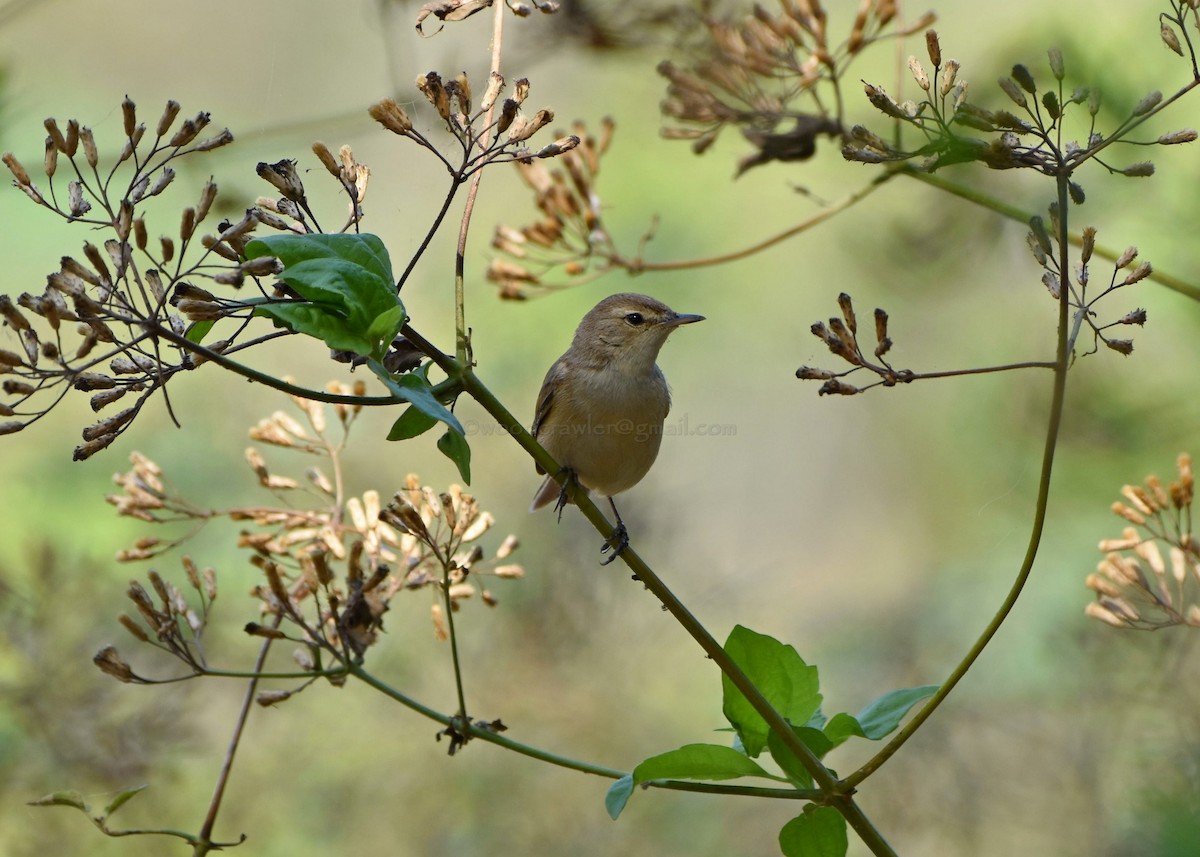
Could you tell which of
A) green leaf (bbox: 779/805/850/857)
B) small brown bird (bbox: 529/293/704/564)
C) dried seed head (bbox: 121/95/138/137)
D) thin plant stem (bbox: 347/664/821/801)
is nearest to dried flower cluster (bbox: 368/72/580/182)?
dried seed head (bbox: 121/95/138/137)

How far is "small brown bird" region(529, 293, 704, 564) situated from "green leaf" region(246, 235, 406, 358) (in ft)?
7.20

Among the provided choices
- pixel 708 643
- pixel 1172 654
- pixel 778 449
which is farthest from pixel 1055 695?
pixel 708 643

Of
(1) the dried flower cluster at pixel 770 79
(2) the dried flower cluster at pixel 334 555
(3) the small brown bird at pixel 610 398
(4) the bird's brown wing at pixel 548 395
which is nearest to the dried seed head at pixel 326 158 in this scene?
(2) the dried flower cluster at pixel 334 555

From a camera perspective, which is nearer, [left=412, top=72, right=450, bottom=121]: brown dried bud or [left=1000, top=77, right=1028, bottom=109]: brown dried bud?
[left=1000, top=77, right=1028, bottom=109]: brown dried bud

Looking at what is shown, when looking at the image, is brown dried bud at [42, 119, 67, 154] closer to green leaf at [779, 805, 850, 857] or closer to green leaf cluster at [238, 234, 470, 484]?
green leaf cluster at [238, 234, 470, 484]

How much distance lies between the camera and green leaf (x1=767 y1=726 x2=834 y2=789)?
1925 millimetres

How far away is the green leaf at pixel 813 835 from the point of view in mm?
1881

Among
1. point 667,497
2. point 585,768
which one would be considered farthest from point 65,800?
point 667,497

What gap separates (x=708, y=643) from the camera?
1.71 metres

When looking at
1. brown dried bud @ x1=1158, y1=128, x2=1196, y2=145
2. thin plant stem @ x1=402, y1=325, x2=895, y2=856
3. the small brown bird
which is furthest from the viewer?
the small brown bird

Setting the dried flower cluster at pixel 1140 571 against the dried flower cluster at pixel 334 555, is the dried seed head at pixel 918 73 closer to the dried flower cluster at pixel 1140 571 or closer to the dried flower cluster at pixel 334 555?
the dried flower cluster at pixel 1140 571

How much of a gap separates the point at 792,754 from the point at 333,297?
1041 mm

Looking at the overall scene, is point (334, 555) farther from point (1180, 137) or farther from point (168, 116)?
point (1180, 137)

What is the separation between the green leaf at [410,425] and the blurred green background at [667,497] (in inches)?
24.1
